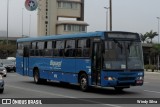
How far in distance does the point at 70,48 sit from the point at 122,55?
12.5 feet

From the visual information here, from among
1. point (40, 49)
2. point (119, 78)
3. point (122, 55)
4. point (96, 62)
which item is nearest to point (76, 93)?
point (96, 62)

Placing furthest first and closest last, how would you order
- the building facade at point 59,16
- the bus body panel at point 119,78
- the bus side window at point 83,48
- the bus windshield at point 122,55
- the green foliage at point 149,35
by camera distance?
the green foliage at point 149,35, the building facade at point 59,16, the bus side window at point 83,48, the bus windshield at point 122,55, the bus body panel at point 119,78

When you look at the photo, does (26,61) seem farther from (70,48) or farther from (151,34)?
(151,34)

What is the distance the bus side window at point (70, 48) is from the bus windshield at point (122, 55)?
310cm

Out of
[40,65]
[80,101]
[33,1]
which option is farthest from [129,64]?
[33,1]

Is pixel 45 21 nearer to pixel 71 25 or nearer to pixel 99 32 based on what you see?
pixel 71 25

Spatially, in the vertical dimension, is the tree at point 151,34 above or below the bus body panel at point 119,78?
above

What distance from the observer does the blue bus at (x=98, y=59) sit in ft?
64.8

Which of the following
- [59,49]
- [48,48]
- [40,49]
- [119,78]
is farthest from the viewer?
[40,49]

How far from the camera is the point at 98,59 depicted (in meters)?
20.1

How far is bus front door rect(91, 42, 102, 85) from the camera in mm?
20047

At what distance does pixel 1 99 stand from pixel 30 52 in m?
11.3

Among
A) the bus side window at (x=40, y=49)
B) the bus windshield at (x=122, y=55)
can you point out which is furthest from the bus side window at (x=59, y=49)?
the bus windshield at (x=122, y=55)

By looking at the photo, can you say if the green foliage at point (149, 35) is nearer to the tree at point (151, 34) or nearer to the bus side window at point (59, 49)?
the tree at point (151, 34)
